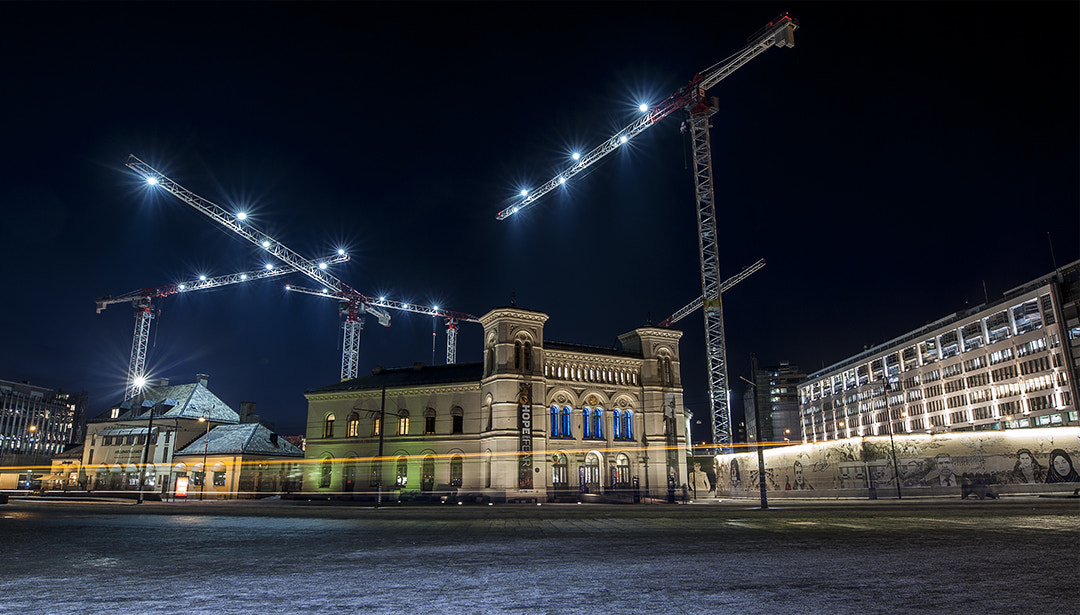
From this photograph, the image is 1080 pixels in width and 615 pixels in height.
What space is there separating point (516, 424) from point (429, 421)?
30.0ft

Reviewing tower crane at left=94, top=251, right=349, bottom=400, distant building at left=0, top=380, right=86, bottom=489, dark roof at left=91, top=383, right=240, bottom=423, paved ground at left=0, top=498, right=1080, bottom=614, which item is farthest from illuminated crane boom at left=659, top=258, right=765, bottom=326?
distant building at left=0, top=380, right=86, bottom=489

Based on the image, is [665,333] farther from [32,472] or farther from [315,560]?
[32,472]

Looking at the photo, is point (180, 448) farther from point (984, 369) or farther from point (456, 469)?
point (984, 369)

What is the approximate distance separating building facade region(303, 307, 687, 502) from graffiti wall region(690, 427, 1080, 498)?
10513 mm

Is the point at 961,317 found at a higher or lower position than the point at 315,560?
higher

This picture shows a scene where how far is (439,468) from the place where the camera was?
5303 cm

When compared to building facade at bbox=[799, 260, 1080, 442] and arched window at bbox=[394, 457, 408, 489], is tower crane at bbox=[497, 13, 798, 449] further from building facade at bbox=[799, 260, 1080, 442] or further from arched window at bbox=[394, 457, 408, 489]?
arched window at bbox=[394, 457, 408, 489]

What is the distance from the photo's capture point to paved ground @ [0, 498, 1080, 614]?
716 cm

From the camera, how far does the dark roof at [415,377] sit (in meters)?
55.5

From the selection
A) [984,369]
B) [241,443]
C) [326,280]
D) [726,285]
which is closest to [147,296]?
[326,280]

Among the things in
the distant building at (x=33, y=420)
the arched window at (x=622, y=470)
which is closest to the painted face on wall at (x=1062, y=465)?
the arched window at (x=622, y=470)

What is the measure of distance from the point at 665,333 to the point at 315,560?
49843 mm

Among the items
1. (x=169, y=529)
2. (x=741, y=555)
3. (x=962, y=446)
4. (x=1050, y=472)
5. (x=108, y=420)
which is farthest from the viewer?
(x=108, y=420)

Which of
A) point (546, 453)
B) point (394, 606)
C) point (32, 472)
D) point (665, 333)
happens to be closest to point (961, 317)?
point (665, 333)
